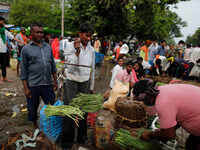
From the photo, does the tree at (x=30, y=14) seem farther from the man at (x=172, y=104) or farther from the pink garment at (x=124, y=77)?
the man at (x=172, y=104)

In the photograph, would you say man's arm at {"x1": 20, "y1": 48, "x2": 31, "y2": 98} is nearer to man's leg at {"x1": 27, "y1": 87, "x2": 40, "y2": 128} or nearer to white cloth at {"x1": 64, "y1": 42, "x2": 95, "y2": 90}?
man's leg at {"x1": 27, "y1": 87, "x2": 40, "y2": 128}

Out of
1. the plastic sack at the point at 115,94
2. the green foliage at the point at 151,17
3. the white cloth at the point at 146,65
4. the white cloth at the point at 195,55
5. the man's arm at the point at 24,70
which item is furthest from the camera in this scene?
the green foliage at the point at 151,17

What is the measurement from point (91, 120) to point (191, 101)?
2.15 metres

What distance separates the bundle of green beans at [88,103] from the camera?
A: 2578mm

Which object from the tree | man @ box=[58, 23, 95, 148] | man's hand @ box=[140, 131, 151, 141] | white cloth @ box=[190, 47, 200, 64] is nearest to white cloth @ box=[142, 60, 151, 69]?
white cloth @ box=[190, 47, 200, 64]

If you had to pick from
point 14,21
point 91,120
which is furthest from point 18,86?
point 14,21

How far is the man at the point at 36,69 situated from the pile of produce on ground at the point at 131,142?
1476 millimetres

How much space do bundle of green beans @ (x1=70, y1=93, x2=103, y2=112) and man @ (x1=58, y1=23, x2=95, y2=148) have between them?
293 mm

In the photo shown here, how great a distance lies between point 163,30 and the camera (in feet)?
56.5

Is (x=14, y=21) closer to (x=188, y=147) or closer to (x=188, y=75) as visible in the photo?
(x=188, y=75)

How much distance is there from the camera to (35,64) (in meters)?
2.56

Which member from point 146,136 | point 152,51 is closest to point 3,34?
point 146,136

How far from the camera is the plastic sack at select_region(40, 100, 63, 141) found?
2377 millimetres

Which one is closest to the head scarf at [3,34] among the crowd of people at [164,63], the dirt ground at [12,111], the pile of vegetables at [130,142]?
the dirt ground at [12,111]
